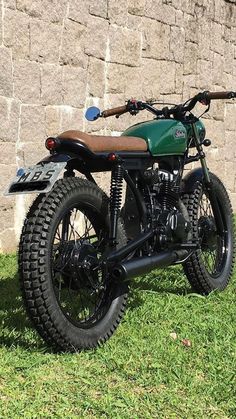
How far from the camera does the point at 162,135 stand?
3.55 metres

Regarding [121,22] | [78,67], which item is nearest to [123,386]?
[78,67]

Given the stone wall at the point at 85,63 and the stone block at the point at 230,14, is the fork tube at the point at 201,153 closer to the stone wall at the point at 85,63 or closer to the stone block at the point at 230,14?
the stone wall at the point at 85,63

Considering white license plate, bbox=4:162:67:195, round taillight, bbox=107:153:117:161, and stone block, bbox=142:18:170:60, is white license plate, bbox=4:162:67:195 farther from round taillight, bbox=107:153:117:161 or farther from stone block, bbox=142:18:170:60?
stone block, bbox=142:18:170:60

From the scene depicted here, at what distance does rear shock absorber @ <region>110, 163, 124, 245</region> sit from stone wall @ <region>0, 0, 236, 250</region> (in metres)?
2.08

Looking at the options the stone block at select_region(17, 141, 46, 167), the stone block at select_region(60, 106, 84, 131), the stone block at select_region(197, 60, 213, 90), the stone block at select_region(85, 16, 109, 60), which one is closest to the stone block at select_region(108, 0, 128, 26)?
the stone block at select_region(85, 16, 109, 60)

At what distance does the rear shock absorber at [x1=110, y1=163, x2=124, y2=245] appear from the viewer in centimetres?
316

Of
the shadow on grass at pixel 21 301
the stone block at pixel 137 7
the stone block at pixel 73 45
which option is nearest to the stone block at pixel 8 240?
the shadow on grass at pixel 21 301

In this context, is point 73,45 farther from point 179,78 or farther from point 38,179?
point 38,179

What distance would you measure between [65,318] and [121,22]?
391 centimetres

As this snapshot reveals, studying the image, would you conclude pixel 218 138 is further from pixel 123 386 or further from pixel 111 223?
pixel 123 386

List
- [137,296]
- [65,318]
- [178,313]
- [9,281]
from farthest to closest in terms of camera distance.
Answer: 1. [9,281]
2. [137,296]
3. [178,313]
4. [65,318]

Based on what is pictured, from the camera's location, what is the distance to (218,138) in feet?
25.7

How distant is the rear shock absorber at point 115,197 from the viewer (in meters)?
3.16

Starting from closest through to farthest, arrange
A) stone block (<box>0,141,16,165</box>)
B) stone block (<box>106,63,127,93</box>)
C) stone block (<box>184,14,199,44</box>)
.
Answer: stone block (<box>0,141,16,165</box>)
stone block (<box>106,63,127,93</box>)
stone block (<box>184,14,199,44</box>)
